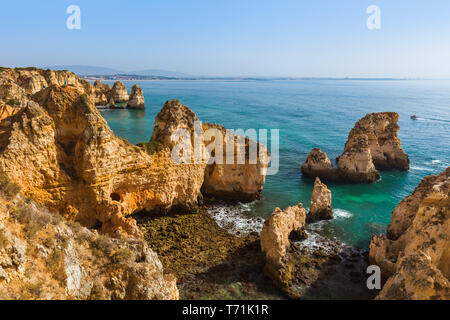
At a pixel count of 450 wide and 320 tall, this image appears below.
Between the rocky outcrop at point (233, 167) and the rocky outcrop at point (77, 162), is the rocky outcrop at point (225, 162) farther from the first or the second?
the rocky outcrop at point (77, 162)

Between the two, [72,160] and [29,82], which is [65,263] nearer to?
[72,160]

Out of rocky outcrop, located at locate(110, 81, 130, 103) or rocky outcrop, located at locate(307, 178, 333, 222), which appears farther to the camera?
rocky outcrop, located at locate(110, 81, 130, 103)

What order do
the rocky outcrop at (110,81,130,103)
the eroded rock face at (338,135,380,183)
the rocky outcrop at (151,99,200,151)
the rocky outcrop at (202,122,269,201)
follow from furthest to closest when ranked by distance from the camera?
the rocky outcrop at (110,81,130,103) < the eroded rock face at (338,135,380,183) < the rocky outcrop at (202,122,269,201) < the rocky outcrop at (151,99,200,151)

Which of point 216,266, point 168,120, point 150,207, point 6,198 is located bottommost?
point 216,266

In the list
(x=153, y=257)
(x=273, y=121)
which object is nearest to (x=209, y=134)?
(x=153, y=257)

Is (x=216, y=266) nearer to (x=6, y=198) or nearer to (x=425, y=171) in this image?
(x=6, y=198)

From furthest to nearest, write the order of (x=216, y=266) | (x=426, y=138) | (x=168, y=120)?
(x=426, y=138), (x=168, y=120), (x=216, y=266)

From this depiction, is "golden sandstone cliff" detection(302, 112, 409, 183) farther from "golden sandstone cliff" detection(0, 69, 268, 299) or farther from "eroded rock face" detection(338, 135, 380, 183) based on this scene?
"golden sandstone cliff" detection(0, 69, 268, 299)

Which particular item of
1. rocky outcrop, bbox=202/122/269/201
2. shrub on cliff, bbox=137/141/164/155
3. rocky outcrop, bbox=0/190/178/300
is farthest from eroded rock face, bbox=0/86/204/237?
rocky outcrop, bbox=202/122/269/201
